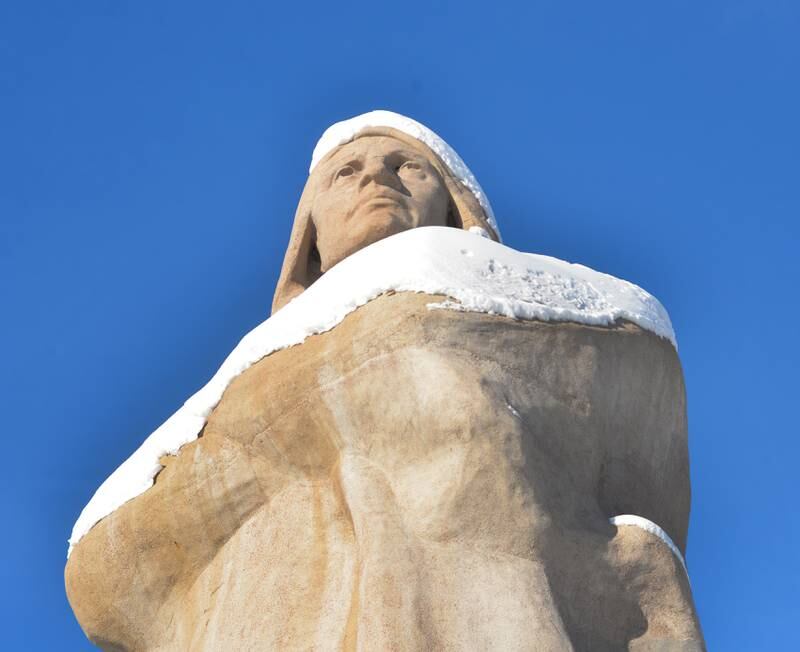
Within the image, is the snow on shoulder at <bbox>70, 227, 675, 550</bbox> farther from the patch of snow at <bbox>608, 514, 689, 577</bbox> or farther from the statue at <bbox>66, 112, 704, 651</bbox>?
the patch of snow at <bbox>608, 514, 689, 577</bbox>

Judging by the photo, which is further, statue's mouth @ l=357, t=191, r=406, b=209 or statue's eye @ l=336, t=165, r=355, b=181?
statue's eye @ l=336, t=165, r=355, b=181

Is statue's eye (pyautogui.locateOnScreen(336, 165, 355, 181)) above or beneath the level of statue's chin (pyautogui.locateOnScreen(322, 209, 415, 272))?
above

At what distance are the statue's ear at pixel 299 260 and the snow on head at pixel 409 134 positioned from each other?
0.34 meters

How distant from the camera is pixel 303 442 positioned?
22.8 feet

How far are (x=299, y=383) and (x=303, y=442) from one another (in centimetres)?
26

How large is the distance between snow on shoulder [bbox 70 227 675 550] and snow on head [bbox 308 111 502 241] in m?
1.61

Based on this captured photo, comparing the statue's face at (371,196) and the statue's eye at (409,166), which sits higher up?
the statue's eye at (409,166)

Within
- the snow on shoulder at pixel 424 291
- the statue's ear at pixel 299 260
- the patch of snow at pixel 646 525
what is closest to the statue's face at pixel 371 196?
the statue's ear at pixel 299 260

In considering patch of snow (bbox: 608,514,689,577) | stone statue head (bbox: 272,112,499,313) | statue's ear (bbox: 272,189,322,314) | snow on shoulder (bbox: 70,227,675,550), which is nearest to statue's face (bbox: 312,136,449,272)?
stone statue head (bbox: 272,112,499,313)

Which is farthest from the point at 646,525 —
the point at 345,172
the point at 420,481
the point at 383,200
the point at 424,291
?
the point at 345,172

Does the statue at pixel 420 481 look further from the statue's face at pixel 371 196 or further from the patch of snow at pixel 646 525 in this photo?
the statue's face at pixel 371 196

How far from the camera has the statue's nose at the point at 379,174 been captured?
851 centimetres

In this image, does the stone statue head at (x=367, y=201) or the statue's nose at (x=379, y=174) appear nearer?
the stone statue head at (x=367, y=201)

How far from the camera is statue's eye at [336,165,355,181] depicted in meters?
8.66
